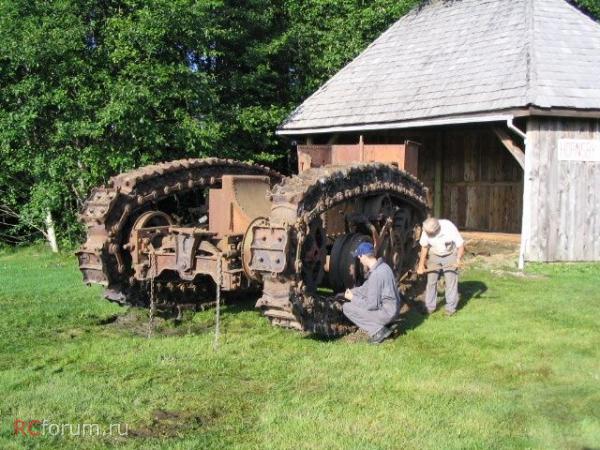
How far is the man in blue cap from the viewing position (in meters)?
6.87

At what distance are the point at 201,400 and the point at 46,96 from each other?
10.9 metres

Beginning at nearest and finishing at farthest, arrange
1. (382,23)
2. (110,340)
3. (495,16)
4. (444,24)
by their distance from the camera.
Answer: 1. (110,340)
2. (495,16)
3. (444,24)
4. (382,23)

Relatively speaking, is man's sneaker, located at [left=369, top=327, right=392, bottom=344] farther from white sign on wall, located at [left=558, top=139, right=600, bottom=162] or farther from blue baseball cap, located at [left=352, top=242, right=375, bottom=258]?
white sign on wall, located at [left=558, top=139, right=600, bottom=162]

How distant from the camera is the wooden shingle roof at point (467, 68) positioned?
41.0 feet

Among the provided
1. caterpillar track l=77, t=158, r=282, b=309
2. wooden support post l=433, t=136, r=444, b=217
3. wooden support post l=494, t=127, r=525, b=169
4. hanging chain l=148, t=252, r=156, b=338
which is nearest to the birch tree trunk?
caterpillar track l=77, t=158, r=282, b=309

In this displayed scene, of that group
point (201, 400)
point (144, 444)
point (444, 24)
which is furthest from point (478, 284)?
point (444, 24)

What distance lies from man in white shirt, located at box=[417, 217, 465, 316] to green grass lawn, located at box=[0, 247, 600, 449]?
26 centimetres

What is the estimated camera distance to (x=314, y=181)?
6469 mm

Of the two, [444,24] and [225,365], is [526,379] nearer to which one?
[225,365]

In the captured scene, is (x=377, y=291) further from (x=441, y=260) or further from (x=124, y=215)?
(x=124, y=215)

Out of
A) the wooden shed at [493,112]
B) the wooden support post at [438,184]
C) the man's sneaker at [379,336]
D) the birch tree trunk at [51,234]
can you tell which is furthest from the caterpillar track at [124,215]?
the wooden support post at [438,184]

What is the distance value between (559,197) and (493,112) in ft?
6.45

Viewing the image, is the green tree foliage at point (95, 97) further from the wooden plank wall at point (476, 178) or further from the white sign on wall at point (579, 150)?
the white sign on wall at point (579, 150)

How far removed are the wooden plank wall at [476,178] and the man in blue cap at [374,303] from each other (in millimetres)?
9451
